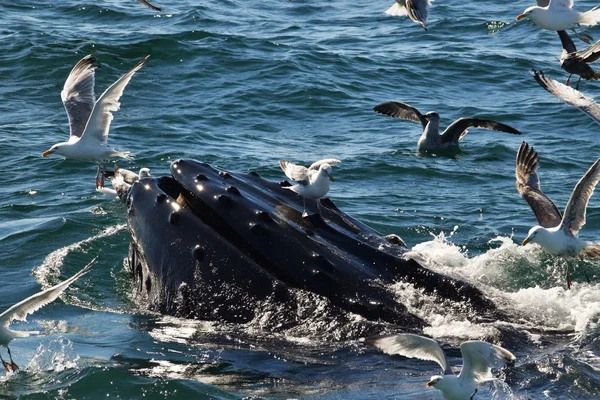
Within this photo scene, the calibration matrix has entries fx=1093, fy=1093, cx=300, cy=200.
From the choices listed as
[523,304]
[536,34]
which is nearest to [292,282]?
[523,304]

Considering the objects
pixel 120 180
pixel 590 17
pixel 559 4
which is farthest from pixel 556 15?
pixel 120 180

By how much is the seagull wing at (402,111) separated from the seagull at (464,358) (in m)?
14.7

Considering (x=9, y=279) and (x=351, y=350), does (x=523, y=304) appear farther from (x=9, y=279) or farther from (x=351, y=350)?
(x=9, y=279)

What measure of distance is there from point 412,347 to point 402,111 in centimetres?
1528

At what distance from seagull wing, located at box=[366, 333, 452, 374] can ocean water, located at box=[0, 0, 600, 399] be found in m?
0.27

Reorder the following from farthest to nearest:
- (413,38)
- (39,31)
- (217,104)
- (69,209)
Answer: (413,38), (39,31), (217,104), (69,209)

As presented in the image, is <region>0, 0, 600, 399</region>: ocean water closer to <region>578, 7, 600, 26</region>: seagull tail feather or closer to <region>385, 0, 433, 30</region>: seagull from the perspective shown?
<region>578, 7, 600, 26</region>: seagull tail feather

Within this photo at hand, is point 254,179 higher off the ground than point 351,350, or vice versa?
point 254,179

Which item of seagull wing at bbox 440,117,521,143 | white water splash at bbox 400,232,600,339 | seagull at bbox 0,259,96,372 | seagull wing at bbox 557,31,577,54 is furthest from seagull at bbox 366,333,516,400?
seagull wing at bbox 557,31,577,54

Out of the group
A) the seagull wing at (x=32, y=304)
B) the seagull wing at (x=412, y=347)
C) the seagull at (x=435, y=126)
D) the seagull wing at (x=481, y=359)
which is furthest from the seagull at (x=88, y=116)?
the seagull wing at (x=481, y=359)

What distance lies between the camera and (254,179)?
9.48m

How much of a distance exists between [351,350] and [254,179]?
2384mm

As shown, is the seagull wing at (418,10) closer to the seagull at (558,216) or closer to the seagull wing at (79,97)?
the seagull at (558,216)

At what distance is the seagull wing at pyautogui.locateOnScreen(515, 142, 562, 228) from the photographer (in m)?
12.1
